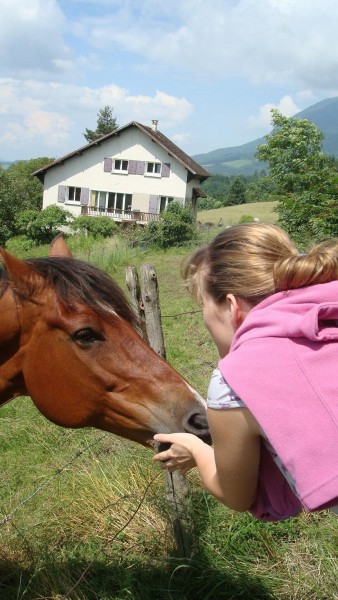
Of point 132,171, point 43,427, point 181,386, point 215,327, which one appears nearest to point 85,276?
point 181,386

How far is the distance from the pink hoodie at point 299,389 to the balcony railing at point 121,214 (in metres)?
40.6

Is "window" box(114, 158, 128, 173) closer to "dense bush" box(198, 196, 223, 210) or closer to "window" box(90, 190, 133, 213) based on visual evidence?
"window" box(90, 190, 133, 213)

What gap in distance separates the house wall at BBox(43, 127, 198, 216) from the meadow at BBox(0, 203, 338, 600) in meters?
39.2

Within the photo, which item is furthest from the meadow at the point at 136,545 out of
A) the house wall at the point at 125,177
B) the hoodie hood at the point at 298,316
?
the house wall at the point at 125,177

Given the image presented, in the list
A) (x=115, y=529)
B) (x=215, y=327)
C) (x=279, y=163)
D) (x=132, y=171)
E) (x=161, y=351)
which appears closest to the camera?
(x=215, y=327)

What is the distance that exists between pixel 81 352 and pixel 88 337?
79 mm

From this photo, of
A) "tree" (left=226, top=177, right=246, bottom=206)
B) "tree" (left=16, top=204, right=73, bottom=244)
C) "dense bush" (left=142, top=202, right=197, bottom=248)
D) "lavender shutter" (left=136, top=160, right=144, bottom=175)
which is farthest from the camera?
"tree" (left=226, top=177, right=246, bottom=206)

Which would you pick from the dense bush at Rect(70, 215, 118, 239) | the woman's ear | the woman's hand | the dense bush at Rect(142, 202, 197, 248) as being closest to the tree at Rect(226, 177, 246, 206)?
the dense bush at Rect(70, 215, 118, 239)

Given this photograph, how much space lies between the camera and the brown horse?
2.51 metres

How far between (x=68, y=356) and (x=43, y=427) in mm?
3467

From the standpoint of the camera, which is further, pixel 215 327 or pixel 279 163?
pixel 279 163

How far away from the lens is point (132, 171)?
4328 centimetres

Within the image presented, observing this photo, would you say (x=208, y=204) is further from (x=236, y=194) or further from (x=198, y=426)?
(x=198, y=426)

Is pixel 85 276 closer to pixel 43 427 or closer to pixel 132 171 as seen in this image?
pixel 43 427
